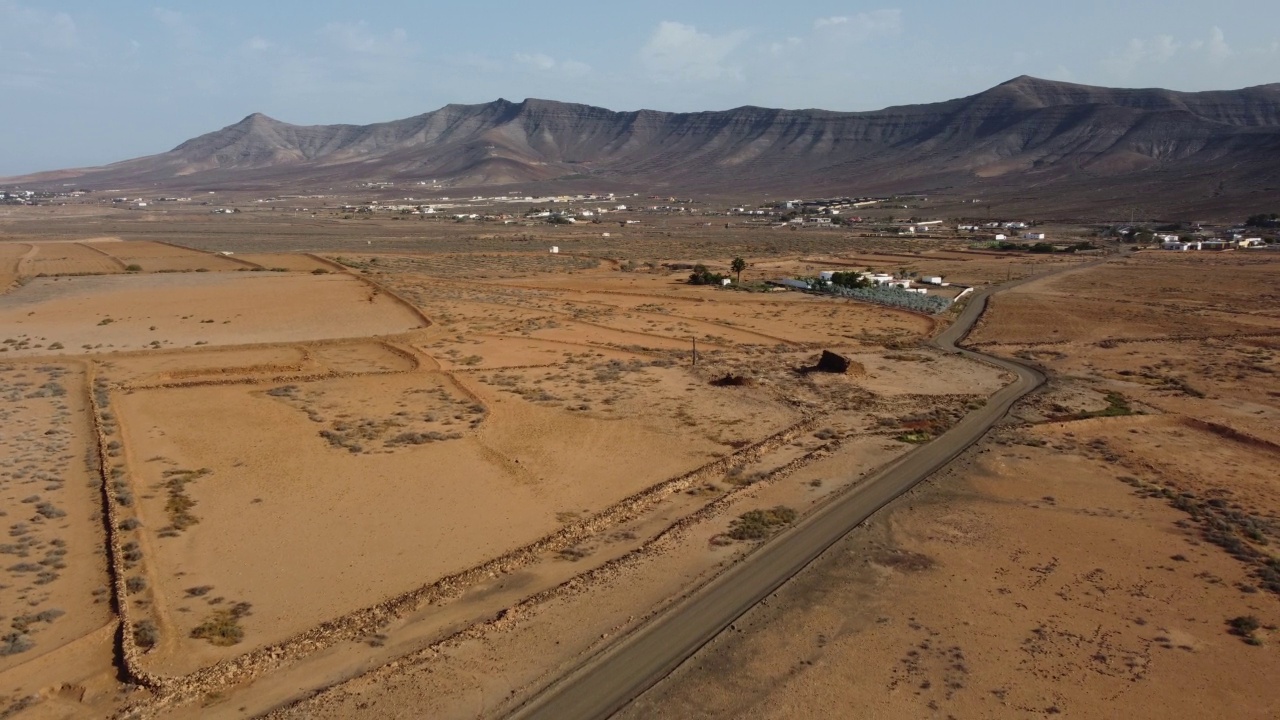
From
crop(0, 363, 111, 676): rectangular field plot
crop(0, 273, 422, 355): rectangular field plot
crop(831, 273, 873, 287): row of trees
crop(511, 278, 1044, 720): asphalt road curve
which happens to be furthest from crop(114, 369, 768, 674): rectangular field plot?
crop(831, 273, 873, 287): row of trees

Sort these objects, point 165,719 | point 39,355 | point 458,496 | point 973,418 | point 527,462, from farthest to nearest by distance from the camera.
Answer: point 39,355
point 973,418
point 527,462
point 458,496
point 165,719

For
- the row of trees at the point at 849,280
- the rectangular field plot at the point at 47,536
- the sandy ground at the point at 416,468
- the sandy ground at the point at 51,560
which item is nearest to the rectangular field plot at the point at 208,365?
the sandy ground at the point at 416,468

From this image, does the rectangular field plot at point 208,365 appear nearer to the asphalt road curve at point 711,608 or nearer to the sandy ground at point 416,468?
the sandy ground at point 416,468

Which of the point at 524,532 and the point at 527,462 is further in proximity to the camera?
the point at 527,462

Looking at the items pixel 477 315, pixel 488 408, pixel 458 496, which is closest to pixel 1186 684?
pixel 458 496

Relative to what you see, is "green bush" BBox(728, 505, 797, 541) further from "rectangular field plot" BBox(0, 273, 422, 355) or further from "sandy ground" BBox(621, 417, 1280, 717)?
"rectangular field plot" BBox(0, 273, 422, 355)

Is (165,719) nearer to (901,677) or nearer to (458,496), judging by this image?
(458,496)
